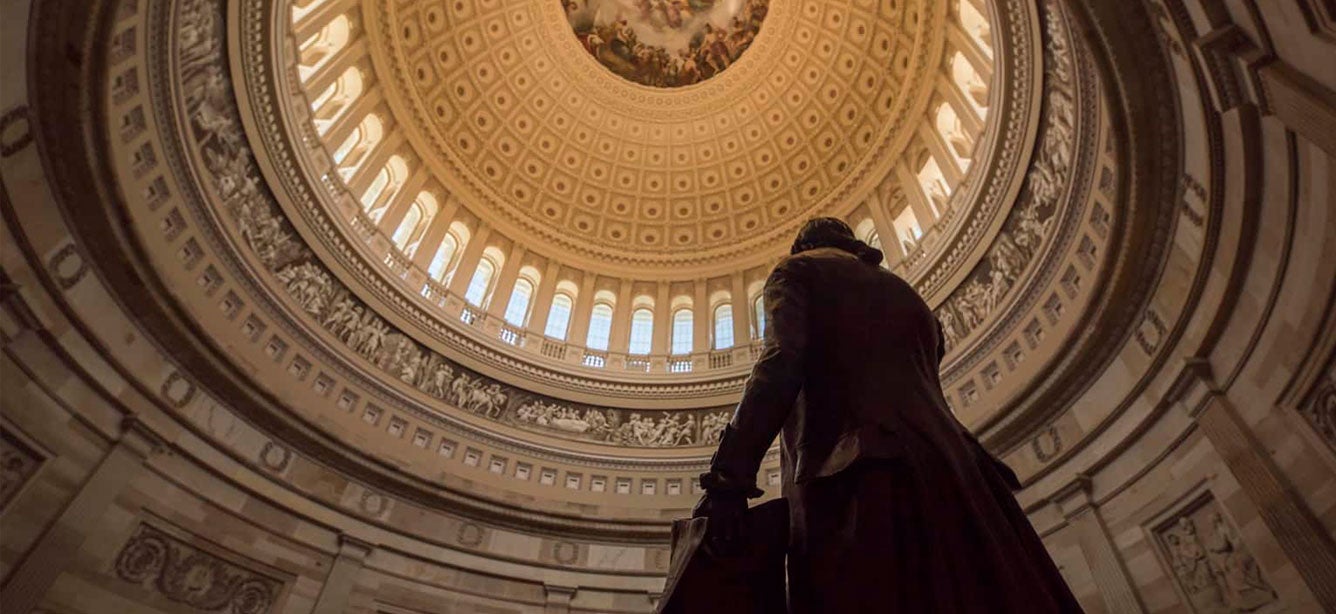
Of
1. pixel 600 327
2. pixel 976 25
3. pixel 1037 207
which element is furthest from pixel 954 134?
pixel 600 327

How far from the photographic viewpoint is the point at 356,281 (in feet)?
54.4

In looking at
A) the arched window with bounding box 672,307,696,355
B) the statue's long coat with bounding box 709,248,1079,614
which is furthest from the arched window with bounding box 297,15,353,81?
the statue's long coat with bounding box 709,248,1079,614

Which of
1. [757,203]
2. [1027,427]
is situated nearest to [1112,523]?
[1027,427]

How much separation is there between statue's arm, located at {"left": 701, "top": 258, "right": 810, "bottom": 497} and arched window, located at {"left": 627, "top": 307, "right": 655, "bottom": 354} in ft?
62.2

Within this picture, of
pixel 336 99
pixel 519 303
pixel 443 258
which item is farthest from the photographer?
pixel 519 303

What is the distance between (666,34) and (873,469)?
27.0m

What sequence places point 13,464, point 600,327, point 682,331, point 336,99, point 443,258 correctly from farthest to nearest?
point 682,331, point 600,327, point 443,258, point 336,99, point 13,464

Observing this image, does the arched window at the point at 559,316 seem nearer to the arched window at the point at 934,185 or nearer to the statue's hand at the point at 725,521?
the arched window at the point at 934,185

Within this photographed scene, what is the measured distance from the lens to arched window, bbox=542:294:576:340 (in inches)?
856

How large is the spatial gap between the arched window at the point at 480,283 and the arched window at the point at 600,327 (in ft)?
11.3

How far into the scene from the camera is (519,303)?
22.0 meters

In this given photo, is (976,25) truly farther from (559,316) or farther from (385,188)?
(385,188)

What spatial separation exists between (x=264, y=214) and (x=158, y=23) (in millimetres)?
4351

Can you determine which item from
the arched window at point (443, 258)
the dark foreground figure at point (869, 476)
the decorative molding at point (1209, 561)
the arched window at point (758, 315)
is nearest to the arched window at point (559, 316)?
the arched window at point (443, 258)
